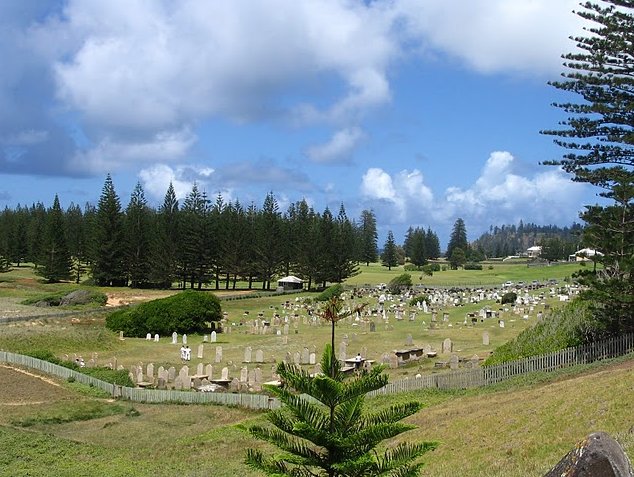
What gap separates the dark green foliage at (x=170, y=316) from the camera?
47.5m

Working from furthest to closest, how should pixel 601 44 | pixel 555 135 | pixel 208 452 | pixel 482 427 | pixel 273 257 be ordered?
1. pixel 273 257
2. pixel 555 135
3. pixel 601 44
4. pixel 208 452
5. pixel 482 427

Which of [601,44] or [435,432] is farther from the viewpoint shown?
[601,44]

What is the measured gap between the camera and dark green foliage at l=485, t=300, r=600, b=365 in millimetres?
25328

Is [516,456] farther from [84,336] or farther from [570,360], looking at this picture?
[84,336]

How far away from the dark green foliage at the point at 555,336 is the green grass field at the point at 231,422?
2802 millimetres

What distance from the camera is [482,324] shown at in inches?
1842

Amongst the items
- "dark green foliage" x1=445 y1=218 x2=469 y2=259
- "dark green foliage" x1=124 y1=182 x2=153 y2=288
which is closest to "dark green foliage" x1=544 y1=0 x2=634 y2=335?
"dark green foliage" x1=124 y1=182 x2=153 y2=288

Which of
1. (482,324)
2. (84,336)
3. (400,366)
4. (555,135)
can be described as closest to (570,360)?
(400,366)

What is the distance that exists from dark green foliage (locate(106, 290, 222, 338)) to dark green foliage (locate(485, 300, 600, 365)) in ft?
88.8

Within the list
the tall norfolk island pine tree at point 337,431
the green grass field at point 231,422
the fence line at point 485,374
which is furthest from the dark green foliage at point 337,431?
the fence line at point 485,374

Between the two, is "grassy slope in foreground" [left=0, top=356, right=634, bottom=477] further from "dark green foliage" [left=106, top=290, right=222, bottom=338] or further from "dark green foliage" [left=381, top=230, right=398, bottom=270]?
"dark green foliage" [left=381, top=230, right=398, bottom=270]

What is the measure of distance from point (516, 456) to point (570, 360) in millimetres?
12792

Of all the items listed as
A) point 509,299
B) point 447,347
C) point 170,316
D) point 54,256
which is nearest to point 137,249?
point 54,256

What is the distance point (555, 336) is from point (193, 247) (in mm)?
61422
